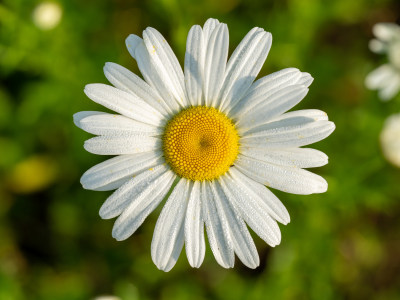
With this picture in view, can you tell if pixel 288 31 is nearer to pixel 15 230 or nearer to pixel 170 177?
pixel 170 177

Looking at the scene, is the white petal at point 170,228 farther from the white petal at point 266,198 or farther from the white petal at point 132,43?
the white petal at point 132,43

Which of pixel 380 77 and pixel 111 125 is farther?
pixel 380 77

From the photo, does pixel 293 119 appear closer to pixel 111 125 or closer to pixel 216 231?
pixel 216 231

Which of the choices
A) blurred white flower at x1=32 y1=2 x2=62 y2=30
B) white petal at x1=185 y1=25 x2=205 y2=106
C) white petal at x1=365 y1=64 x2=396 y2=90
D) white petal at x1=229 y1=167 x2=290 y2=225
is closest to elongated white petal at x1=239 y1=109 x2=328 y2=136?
white petal at x1=229 y1=167 x2=290 y2=225

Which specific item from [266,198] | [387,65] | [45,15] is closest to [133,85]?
[266,198]

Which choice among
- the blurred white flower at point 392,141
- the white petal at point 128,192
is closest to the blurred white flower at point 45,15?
the white petal at point 128,192

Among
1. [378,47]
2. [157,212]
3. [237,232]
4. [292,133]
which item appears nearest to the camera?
[292,133]

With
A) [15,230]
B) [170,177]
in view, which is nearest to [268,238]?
[170,177]
